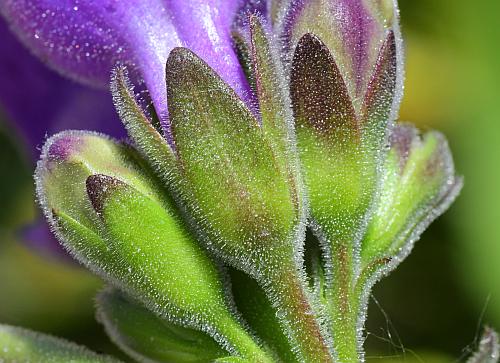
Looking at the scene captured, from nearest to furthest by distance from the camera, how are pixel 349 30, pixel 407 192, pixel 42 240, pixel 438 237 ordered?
pixel 349 30 → pixel 407 192 → pixel 42 240 → pixel 438 237

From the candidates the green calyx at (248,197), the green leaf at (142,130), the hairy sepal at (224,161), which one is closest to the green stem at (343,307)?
the green calyx at (248,197)

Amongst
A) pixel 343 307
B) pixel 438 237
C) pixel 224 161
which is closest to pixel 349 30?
pixel 224 161

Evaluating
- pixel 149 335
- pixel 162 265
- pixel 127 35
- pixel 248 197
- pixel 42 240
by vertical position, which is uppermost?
pixel 127 35

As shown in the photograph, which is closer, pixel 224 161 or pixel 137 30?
pixel 224 161

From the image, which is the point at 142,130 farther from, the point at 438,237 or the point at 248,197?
the point at 438,237

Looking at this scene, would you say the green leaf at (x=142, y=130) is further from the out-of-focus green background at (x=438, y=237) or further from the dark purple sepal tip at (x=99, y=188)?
the out-of-focus green background at (x=438, y=237)

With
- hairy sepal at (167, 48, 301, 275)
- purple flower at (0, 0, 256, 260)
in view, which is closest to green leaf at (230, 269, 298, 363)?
hairy sepal at (167, 48, 301, 275)
